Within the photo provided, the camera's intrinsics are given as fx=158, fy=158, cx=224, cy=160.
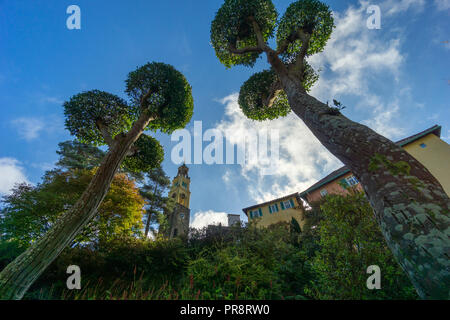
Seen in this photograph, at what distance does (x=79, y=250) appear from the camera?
7496mm

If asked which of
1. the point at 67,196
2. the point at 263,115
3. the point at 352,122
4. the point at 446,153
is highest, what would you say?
the point at 263,115

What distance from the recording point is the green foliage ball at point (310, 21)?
7137 mm

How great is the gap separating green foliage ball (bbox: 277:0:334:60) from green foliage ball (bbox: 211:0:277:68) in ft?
2.70

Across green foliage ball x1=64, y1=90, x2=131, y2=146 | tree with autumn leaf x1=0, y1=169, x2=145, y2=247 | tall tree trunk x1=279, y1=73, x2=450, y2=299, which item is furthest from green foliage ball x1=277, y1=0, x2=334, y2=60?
tree with autumn leaf x1=0, y1=169, x2=145, y2=247

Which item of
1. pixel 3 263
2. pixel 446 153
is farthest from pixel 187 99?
pixel 446 153

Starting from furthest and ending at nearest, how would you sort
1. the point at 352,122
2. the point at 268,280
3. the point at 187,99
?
the point at 187,99 < the point at 268,280 < the point at 352,122

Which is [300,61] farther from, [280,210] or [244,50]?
[280,210]

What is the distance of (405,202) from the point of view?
160 cm

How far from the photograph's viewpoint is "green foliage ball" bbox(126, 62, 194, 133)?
8.94m

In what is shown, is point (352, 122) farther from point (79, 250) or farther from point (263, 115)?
point (79, 250)

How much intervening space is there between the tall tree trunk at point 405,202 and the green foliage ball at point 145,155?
9454 mm

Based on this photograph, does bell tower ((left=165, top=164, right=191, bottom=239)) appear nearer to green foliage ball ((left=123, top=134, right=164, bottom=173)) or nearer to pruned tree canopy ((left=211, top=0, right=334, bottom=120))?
green foliage ball ((left=123, top=134, right=164, bottom=173))

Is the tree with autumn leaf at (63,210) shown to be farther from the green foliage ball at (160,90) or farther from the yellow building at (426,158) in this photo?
the yellow building at (426,158)
